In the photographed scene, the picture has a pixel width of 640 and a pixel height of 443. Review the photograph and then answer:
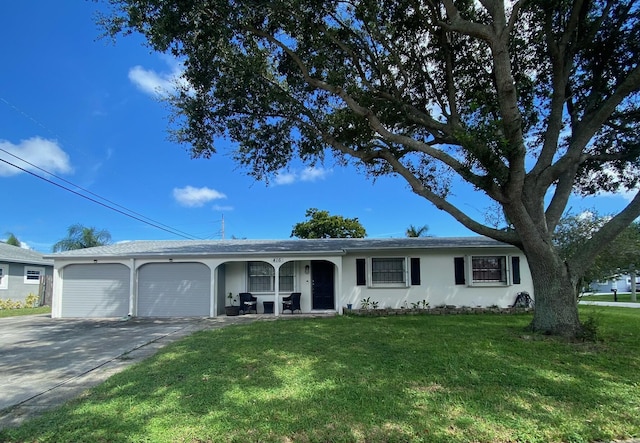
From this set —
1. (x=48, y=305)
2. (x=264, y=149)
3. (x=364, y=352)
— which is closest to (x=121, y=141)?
(x=48, y=305)

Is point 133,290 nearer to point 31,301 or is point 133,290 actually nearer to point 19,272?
point 31,301

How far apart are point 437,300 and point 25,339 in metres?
12.8

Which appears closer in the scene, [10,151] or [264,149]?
[264,149]

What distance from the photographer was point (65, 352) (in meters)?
8.25

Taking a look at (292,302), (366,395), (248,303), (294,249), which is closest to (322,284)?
(292,302)

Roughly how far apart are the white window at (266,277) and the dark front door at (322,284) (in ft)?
2.94

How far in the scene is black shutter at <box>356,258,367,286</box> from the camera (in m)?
15.0

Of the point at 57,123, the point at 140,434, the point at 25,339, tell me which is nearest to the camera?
the point at 140,434

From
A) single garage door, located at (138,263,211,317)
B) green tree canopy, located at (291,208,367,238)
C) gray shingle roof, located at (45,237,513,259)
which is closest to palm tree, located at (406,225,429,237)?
green tree canopy, located at (291,208,367,238)

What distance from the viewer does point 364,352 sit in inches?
281

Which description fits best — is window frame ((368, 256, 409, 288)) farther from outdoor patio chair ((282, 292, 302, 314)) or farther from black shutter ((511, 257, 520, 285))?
black shutter ((511, 257, 520, 285))

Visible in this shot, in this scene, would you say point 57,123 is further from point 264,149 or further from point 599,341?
point 599,341

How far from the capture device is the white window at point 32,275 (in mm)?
22441

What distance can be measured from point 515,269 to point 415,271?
3.75 m
